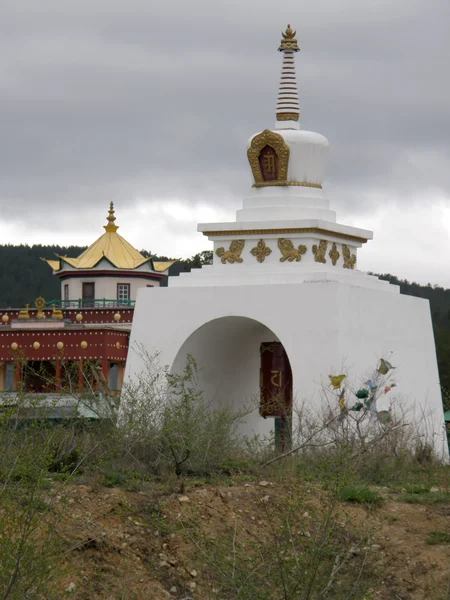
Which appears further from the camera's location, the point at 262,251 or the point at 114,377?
the point at 114,377

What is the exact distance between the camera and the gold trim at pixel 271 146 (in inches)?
795

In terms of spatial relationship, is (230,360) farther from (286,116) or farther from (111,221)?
(111,221)

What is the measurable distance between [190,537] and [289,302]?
7521 millimetres

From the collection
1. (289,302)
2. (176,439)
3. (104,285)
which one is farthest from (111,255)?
(176,439)

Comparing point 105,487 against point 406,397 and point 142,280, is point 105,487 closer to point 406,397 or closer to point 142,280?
point 406,397

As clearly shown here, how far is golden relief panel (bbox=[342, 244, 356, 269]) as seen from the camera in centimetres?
2047

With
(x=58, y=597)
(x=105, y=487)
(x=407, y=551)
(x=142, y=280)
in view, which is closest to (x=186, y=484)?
(x=105, y=487)

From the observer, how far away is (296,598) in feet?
34.6

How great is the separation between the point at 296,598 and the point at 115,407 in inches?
288

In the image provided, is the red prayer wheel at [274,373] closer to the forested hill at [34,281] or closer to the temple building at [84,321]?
the temple building at [84,321]

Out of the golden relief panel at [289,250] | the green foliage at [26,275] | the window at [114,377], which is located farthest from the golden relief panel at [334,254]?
the green foliage at [26,275]

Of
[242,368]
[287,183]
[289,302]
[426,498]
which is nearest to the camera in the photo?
[426,498]

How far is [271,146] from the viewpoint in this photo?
20266mm

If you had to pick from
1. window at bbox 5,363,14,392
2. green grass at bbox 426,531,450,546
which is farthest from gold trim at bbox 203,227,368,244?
window at bbox 5,363,14,392
